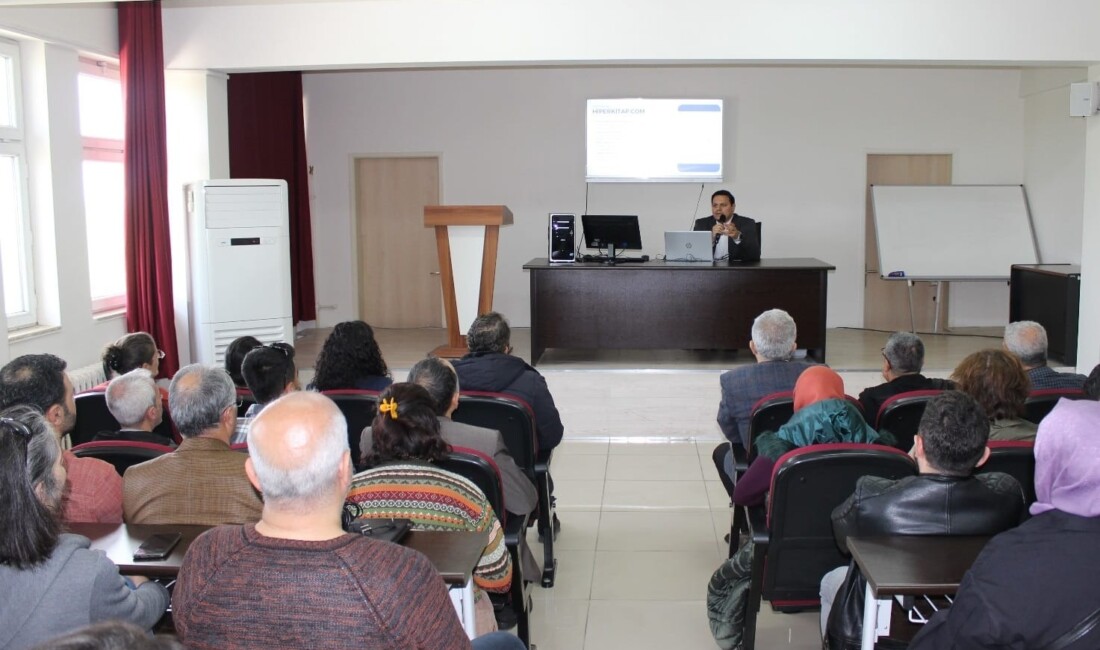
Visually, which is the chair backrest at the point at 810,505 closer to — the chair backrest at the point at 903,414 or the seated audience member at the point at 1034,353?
the chair backrest at the point at 903,414

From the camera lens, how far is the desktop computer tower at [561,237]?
25.6ft

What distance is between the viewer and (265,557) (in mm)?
1621

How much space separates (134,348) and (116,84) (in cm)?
330

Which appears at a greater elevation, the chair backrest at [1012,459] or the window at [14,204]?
the window at [14,204]

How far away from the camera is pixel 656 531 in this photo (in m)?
4.63

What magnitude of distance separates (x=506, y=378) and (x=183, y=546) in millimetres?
1978

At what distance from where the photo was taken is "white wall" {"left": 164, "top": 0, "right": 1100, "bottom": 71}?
6.63m

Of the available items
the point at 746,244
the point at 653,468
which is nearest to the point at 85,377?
the point at 653,468

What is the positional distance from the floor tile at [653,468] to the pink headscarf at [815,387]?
2054mm

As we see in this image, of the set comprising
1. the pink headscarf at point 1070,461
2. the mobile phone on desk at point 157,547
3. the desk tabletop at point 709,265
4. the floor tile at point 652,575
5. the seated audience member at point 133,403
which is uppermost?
the desk tabletop at point 709,265

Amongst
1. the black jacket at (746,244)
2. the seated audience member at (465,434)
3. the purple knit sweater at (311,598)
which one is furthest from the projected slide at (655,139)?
the purple knit sweater at (311,598)

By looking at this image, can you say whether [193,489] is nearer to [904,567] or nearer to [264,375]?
[264,375]

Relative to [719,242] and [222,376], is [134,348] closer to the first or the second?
[222,376]

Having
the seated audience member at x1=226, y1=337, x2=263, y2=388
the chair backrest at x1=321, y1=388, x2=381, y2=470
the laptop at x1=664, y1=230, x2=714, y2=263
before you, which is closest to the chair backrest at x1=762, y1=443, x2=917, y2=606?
the chair backrest at x1=321, y1=388, x2=381, y2=470
